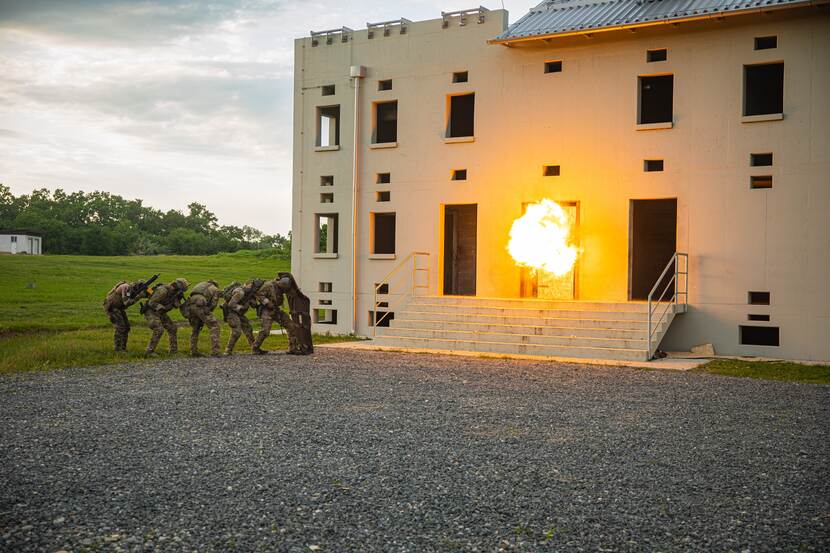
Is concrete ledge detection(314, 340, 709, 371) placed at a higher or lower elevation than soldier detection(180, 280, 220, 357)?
lower

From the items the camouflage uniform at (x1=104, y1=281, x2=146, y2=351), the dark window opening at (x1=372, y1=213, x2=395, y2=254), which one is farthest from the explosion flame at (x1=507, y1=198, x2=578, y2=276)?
the camouflage uniform at (x1=104, y1=281, x2=146, y2=351)

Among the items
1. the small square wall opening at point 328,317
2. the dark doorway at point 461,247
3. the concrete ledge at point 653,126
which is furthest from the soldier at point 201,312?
the concrete ledge at point 653,126

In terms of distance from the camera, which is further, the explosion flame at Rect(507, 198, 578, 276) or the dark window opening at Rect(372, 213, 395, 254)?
the dark window opening at Rect(372, 213, 395, 254)

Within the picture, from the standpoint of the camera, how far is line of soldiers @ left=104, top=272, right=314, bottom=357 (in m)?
17.6

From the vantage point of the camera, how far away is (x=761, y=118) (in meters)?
18.6

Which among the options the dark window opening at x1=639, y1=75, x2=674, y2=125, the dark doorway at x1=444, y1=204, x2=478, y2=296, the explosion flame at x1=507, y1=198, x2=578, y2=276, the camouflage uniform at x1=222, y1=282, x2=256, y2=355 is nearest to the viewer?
the camouflage uniform at x1=222, y1=282, x2=256, y2=355

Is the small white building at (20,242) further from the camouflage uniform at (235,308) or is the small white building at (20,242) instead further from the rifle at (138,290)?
the camouflage uniform at (235,308)

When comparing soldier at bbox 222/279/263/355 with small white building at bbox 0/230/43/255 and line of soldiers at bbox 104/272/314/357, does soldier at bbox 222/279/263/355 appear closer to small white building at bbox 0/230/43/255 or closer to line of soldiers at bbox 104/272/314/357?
line of soldiers at bbox 104/272/314/357

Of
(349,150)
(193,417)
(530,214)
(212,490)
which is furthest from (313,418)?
(349,150)

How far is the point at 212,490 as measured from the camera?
7.00m

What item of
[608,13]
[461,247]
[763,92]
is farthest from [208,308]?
[763,92]

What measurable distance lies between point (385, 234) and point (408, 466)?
1806 centimetres

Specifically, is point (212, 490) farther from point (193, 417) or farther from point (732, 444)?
point (732, 444)

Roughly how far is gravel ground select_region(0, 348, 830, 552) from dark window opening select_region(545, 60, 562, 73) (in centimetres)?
1021
